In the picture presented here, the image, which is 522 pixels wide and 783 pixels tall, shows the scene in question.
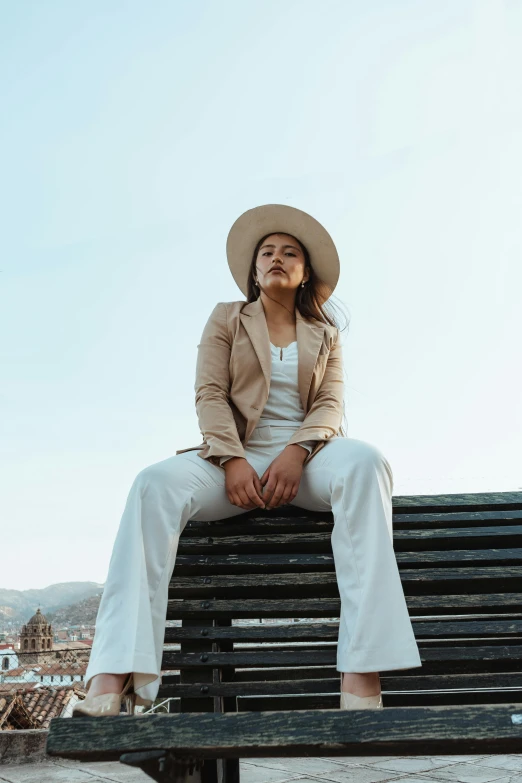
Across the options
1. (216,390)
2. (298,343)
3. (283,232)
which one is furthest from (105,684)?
(283,232)

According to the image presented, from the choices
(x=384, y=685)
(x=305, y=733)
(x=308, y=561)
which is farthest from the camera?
(x=308, y=561)

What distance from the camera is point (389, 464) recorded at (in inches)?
87.0

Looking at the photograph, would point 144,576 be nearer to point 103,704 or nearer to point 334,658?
point 103,704

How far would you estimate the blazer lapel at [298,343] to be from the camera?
2.90 meters

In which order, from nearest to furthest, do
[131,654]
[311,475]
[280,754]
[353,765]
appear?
[280,754] → [131,654] → [311,475] → [353,765]

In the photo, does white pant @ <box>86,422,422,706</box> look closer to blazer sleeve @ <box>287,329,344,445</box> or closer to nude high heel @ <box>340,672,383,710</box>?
nude high heel @ <box>340,672,383,710</box>

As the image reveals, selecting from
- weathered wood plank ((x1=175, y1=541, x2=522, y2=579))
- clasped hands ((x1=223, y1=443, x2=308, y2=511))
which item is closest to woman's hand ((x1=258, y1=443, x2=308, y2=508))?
clasped hands ((x1=223, y1=443, x2=308, y2=511))

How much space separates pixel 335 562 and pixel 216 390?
41.1 inches

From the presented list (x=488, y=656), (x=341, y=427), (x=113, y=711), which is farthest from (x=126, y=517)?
(x=341, y=427)

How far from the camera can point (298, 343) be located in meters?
3.03

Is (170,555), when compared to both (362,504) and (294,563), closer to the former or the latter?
(294,563)

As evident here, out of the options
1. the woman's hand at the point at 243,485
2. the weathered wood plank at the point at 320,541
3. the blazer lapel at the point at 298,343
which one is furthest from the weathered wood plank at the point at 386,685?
the blazer lapel at the point at 298,343

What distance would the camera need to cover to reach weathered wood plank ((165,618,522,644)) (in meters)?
2.00

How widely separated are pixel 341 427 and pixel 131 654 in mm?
1578
